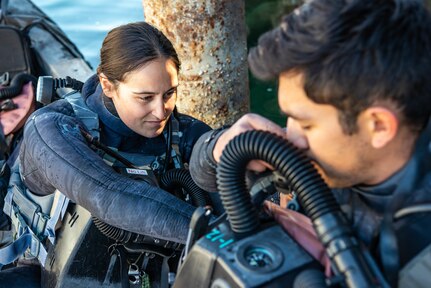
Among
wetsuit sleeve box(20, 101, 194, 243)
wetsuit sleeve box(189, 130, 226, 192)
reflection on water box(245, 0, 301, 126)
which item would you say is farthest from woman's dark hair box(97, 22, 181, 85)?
reflection on water box(245, 0, 301, 126)

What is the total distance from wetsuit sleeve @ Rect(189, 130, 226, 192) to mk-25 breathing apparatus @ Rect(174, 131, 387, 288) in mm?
307

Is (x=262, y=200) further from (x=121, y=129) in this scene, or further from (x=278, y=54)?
(x=121, y=129)

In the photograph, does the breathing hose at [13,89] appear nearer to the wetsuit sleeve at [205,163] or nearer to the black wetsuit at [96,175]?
the black wetsuit at [96,175]

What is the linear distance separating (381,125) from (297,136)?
0.17 meters

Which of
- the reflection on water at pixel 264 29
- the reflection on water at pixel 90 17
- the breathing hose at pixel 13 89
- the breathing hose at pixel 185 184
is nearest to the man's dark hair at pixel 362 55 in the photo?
the breathing hose at pixel 185 184

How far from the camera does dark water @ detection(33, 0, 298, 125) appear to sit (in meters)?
6.56

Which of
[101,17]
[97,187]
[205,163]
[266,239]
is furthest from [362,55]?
[101,17]

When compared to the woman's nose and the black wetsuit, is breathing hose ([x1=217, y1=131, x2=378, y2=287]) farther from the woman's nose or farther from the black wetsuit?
the woman's nose

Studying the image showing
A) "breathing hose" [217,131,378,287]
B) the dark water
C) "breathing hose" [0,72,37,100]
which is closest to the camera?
"breathing hose" [217,131,378,287]

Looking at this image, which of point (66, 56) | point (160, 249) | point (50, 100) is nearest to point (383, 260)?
point (160, 249)

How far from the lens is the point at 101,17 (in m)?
7.16

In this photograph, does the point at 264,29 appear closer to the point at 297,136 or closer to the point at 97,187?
the point at 97,187

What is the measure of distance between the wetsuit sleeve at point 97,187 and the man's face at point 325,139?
581 mm

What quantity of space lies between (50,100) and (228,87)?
930 mm
